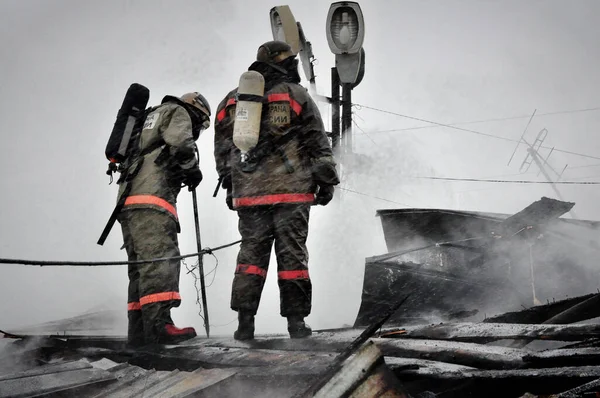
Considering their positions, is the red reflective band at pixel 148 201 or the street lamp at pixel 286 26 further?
the street lamp at pixel 286 26

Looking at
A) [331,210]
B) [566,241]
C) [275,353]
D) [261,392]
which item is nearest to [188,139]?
[275,353]

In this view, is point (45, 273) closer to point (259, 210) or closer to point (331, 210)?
point (331, 210)

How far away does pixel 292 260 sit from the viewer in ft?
9.36

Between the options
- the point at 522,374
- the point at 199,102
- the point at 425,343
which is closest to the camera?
the point at 522,374

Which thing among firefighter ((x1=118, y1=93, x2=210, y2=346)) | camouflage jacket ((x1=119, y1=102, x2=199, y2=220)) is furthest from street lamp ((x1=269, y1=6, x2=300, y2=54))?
camouflage jacket ((x1=119, y1=102, x2=199, y2=220))

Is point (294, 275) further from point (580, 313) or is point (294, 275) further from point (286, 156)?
point (580, 313)

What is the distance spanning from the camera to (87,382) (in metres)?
1.92

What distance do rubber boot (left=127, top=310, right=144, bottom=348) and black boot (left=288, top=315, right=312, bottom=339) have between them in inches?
49.1

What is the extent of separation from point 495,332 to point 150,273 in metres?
2.37

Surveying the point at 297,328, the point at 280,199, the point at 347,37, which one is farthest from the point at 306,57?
the point at 297,328

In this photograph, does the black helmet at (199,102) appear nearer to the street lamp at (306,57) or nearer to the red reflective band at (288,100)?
the red reflective band at (288,100)

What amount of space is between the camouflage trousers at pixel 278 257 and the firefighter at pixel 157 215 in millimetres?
598

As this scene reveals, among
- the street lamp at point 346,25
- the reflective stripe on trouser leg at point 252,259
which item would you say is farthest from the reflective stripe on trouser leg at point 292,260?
the street lamp at point 346,25

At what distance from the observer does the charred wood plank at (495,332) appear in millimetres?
1696
